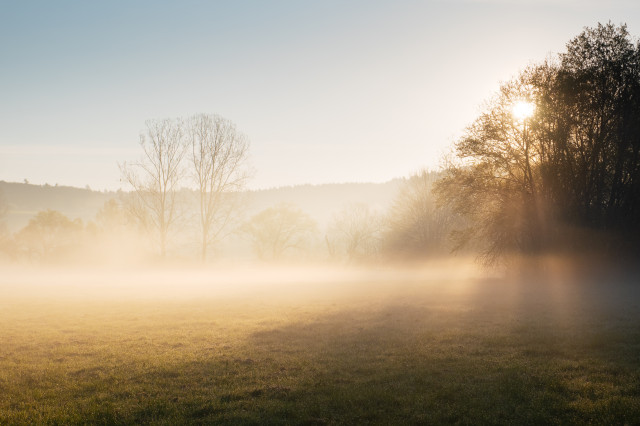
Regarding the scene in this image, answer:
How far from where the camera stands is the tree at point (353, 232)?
8844cm

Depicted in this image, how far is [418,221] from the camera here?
64125mm

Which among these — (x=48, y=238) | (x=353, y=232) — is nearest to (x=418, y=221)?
(x=353, y=232)

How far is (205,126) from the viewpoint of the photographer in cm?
4834

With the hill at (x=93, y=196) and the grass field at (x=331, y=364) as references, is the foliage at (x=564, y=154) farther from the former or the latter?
the hill at (x=93, y=196)

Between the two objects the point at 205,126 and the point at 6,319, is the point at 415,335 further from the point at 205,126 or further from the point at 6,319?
the point at 205,126

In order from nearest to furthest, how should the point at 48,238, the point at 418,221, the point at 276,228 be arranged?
the point at 418,221
the point at 48,238
the point at 276,228

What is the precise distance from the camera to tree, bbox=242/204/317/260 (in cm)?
8450

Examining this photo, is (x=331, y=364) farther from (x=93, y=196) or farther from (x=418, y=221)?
(x=93, y=196)

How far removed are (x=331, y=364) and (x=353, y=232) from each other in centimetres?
7988

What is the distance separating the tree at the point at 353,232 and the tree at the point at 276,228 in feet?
28.7

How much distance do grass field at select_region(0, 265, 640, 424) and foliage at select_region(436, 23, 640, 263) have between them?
37.2 ft

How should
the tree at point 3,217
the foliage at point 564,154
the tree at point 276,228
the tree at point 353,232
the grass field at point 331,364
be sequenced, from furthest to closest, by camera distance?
the tree at point 353,232
the tree at point 276,228
the tree at point 3,217
the foliage at point 564,154
the grass field at point 331,364

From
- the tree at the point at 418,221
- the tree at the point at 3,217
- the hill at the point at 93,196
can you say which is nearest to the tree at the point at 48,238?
the tree at the point at 3,217

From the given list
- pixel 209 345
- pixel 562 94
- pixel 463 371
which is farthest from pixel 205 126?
pixel 463 371
